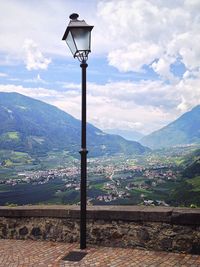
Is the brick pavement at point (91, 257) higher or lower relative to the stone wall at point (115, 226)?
lower

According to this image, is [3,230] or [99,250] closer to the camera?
[99,250]

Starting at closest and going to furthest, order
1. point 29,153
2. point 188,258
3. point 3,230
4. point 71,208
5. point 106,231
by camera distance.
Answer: point 188,258
point 106,231
point 71,208
point 3,230
point 29,153

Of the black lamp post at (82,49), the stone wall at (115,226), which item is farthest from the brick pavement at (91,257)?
the black lamp post at (82,49)

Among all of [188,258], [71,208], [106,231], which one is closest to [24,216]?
[71,208]

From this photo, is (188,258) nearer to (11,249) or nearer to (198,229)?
(198,229)

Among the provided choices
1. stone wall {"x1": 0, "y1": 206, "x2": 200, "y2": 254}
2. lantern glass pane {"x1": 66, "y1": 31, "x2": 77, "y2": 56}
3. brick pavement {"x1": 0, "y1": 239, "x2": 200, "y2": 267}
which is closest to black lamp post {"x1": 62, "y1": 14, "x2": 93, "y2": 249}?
lantern glass pane {"x1": 66, "y1": 31, "x2": 77, "y2": 56}

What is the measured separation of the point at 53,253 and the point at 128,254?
63.2 inches

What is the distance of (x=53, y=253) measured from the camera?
7258 mm

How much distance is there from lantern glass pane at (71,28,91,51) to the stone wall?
3.61 m

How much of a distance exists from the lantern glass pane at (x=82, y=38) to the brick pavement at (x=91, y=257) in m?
4.32

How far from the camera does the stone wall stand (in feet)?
22.3

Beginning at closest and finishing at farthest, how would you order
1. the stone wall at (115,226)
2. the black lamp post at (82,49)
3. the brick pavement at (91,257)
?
the brick pavement at (91,257)
the stone wall at (115,226)
the black lamp post at (82,49)

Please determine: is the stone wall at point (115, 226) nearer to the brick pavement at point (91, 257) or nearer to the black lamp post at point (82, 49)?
the brick pavement at point (91, 257)

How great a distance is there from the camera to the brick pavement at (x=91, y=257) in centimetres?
632
